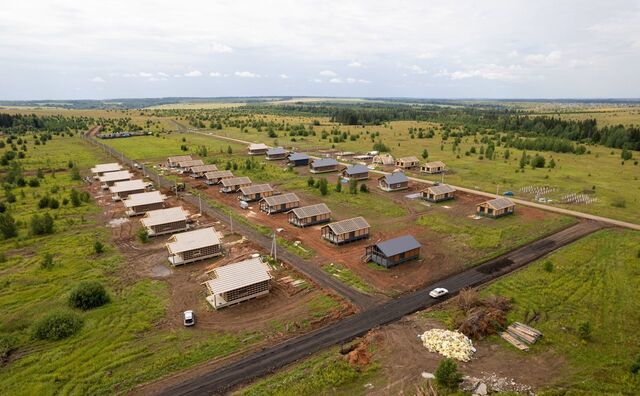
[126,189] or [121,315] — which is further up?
[126,189]

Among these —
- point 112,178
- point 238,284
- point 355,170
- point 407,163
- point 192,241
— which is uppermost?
point 407,163

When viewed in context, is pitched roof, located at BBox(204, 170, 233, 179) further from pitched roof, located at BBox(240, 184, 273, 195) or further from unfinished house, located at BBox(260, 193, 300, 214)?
unfinished house, located at BBox(260, 193, 300, 214)

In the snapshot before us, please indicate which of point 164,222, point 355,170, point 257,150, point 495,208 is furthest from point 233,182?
point 495,208

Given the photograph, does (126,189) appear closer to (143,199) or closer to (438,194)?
(143,199)

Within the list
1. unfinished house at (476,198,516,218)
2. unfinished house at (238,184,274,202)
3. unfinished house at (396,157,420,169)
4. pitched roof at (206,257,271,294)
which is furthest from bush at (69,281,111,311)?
unfinished house at (396,157,420,169)

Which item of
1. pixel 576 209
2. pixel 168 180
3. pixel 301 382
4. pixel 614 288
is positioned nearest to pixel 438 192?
pixel 576 209
